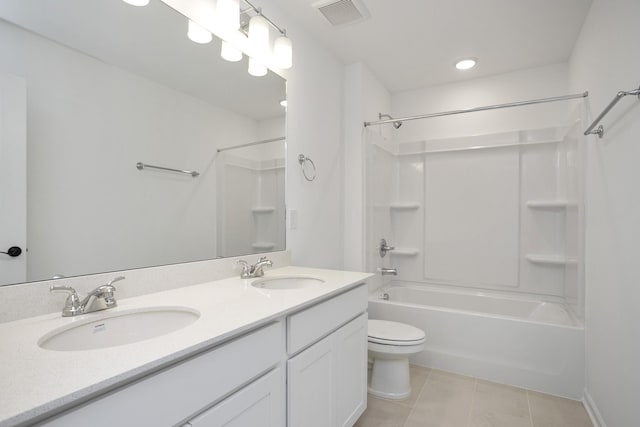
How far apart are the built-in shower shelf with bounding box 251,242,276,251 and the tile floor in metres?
1.11

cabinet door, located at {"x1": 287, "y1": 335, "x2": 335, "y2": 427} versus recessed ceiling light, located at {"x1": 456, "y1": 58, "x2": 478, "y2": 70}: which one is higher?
recessed ceiling light, located at {"x1": 456, "y1": 58, "x2": 478, "y2": 70}

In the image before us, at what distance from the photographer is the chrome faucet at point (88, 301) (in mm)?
963

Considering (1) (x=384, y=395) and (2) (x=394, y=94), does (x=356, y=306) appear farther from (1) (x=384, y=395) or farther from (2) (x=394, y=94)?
(2) (x=394, y=94)

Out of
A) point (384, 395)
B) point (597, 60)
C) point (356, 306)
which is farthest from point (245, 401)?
point (597, 60)

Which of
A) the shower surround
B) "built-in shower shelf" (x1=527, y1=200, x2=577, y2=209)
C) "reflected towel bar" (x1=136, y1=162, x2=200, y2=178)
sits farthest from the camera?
"built-in shower shelf" (x1=527, y1=200, x2=577, y2=209)

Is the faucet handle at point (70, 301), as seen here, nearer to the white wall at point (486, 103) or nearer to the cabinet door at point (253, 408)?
the cabinet door at point (253, 408)

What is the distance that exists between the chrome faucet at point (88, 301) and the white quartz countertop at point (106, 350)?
0.02 m

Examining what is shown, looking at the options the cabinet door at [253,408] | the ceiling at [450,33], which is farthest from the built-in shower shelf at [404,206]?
the cabinet door at [253,408]

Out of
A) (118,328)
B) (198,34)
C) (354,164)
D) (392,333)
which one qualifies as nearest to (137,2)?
(198,34)

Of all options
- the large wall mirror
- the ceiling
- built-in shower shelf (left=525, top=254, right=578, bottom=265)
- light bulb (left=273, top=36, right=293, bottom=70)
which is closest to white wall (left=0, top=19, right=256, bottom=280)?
the large wall mirror

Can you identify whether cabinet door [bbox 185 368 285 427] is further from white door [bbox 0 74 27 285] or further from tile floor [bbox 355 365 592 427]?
tile floor [bbox 355 365 592 427]

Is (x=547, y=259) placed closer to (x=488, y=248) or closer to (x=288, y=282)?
(x=488, y=248)

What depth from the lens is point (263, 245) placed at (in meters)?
1.91

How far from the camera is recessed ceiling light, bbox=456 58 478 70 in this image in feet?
8.64
